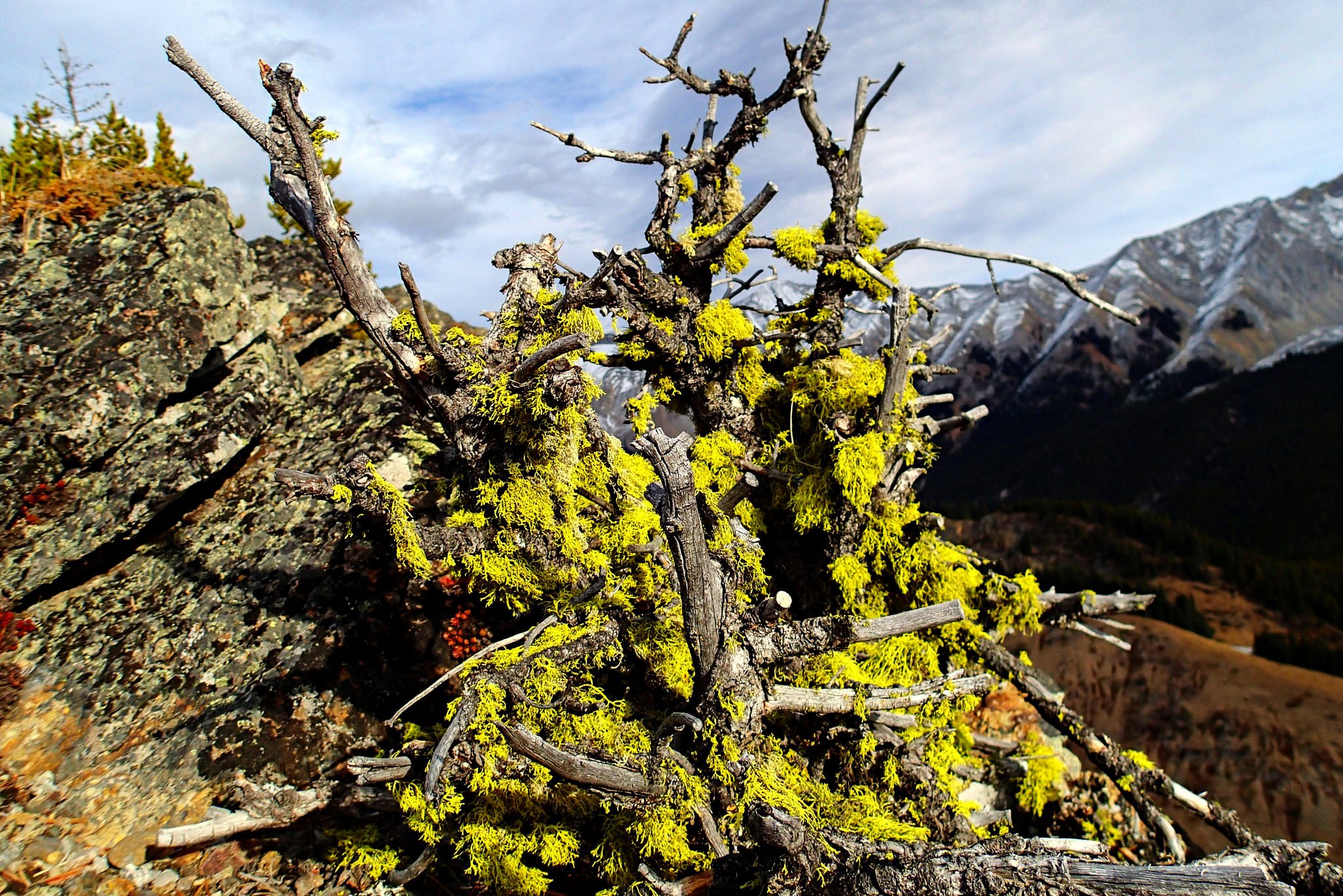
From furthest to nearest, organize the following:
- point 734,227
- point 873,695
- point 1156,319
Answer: point 1156,319, point 734,227, point 873,695

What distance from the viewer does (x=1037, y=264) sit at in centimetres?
541

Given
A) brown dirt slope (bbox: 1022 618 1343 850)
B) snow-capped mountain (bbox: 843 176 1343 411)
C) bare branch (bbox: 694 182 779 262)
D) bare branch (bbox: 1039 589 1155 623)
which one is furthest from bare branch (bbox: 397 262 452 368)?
snow-capped mountain (bbox: 843 176 1343 411)

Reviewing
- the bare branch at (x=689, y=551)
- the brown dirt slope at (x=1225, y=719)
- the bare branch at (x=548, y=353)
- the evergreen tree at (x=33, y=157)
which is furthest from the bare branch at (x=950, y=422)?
the evergreen tree at (x=33, y=157)

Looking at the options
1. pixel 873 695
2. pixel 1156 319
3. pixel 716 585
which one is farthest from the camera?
pixel 1156 319

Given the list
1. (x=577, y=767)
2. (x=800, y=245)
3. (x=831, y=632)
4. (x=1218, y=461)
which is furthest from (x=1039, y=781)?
(x=1218, y=461)

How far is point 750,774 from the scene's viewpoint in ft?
12.5

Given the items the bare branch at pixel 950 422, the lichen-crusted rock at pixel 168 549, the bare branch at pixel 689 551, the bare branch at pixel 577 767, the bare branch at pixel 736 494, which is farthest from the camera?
the bare branch at pixel 950 422

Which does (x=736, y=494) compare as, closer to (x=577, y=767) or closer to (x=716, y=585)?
(x=716, y=585)

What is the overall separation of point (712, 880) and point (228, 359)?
7873 millimetres

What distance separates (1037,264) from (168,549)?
8.96 meters

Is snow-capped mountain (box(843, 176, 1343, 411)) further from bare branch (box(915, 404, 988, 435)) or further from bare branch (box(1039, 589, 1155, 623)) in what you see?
bare branch (box(915, 404, 988, 435))

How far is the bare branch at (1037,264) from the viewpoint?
5266mm

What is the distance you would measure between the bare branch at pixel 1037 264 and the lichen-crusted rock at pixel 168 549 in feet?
16.6

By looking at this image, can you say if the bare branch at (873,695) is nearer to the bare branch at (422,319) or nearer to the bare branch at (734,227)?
the bare branch at (422,319)
